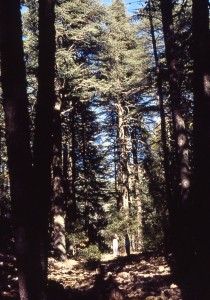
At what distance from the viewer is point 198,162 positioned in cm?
629

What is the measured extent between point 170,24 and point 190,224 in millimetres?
6639

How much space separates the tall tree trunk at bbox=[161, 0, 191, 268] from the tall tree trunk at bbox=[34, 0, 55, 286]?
19.6 ft

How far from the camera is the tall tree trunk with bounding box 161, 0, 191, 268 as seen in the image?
35.8 feet

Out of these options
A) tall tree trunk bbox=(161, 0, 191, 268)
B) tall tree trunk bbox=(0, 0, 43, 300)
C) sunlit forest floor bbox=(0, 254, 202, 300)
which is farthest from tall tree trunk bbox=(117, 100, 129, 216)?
tall tree trunk bbox=(0, 0, 43, 300)

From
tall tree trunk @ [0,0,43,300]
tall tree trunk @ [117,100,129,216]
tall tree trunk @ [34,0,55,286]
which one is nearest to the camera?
tall tree trunk @ [0,0,43,300]

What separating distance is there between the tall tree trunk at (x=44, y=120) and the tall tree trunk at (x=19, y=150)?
2.00 feet

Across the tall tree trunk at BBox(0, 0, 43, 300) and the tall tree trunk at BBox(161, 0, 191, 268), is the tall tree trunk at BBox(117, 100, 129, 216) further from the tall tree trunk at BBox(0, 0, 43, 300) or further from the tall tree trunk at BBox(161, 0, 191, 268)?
the tall tree trunk at BBox(0, 0, 43, 300)

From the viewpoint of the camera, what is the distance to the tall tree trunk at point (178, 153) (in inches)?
429

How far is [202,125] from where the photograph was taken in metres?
6.26

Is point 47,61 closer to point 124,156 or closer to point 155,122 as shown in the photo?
point 124,156

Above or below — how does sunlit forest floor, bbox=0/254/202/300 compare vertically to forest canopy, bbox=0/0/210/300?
below

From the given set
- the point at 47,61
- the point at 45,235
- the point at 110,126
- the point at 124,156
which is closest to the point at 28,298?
the point at 45,235

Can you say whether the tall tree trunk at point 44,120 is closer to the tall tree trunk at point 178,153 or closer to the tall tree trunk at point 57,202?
the tall tree trunk at point 178,153

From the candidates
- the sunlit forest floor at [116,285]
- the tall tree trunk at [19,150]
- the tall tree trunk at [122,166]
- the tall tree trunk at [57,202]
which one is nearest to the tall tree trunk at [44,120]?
the tall tree trunk at [19,150]
